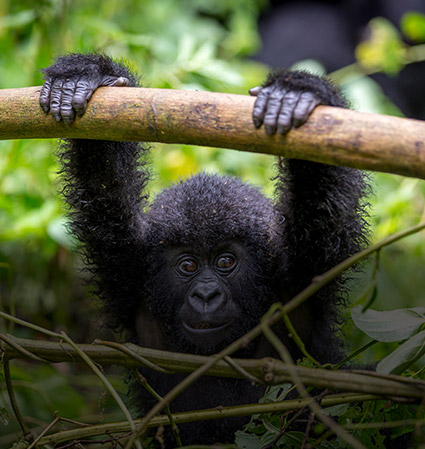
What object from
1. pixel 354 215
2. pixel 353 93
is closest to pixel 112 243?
pixel 354 215

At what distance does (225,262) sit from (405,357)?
3.91 feet

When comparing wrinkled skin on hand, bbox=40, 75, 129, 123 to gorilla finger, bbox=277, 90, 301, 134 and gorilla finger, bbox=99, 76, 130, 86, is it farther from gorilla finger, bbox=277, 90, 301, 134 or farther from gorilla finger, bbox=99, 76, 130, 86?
gorilla finger, bbox=277, 90, 301, 134

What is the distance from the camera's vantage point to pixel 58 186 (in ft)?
15.4

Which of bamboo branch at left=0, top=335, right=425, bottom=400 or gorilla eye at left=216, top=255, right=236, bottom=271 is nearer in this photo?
bamboo branch at left=0, top=335, right=425, bottom=400

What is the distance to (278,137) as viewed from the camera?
206 centimetres

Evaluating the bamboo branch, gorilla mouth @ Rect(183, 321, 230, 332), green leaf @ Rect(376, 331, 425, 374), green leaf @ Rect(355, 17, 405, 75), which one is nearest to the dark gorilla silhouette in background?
green leaf @ Rect(355, 17, 405, 75)

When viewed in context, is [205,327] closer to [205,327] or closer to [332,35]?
[205,327]

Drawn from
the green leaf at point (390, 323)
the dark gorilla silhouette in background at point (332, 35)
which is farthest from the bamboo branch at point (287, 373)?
the dark gorilla silhouette in background at point (332, 35)

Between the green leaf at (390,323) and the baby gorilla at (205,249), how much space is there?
0.63 metres

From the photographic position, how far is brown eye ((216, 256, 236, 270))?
3113 mm

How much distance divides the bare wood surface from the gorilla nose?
36.9 inches

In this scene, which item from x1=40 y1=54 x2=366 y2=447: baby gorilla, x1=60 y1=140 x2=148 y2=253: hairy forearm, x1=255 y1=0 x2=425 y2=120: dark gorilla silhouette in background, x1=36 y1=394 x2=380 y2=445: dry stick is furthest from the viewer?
x1=255 y1=0 x2=425 y2=120: dark gorilla silhouette in background

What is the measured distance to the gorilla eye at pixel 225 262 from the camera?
3113mm

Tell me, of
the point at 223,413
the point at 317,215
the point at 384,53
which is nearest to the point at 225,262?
the point at 317,215
